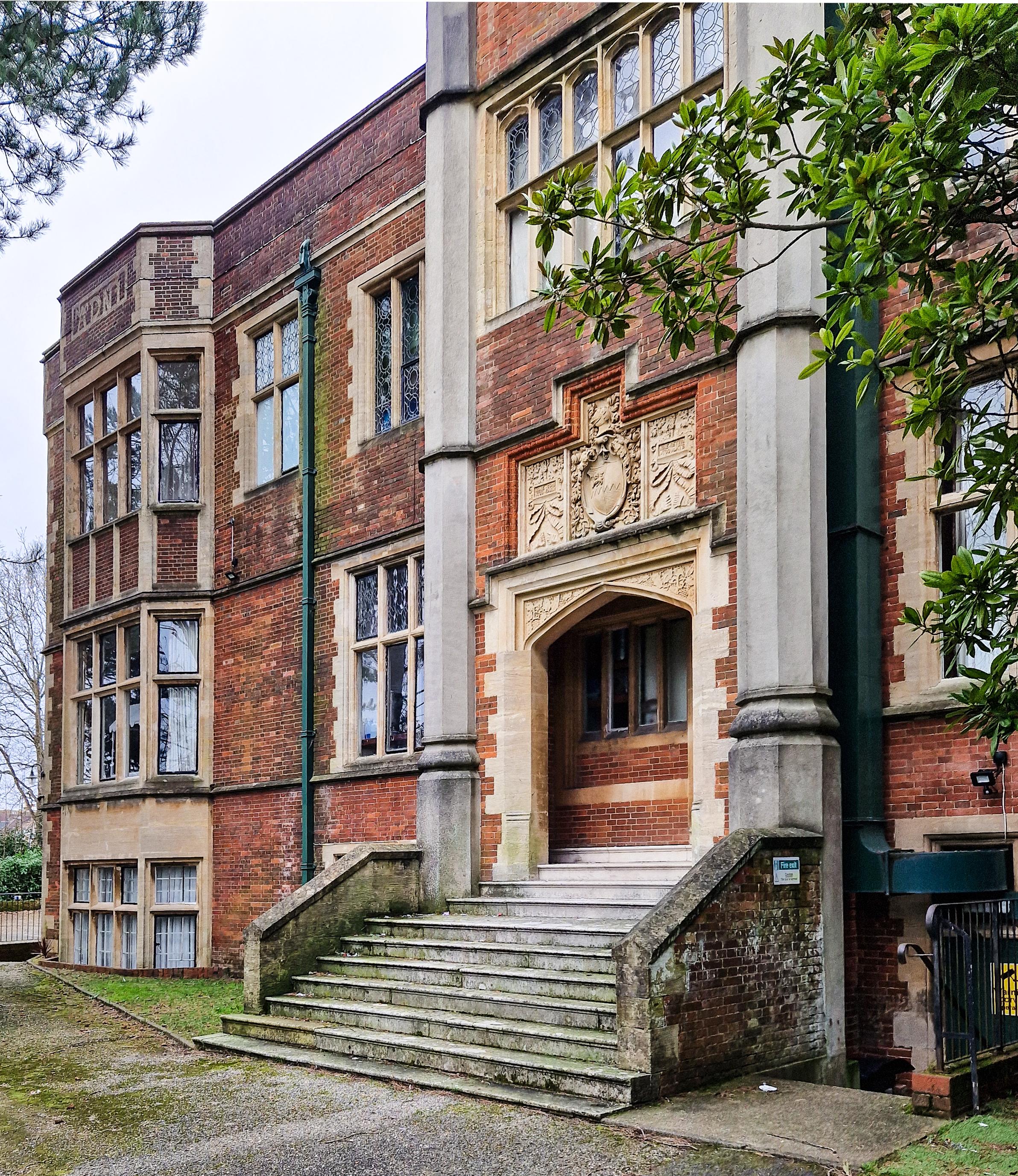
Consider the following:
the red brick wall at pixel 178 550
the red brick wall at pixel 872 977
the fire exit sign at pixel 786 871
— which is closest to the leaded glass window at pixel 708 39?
the fire exit sign at pixel 786 871

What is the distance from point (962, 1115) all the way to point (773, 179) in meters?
6.37

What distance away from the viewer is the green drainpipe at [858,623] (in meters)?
9.18

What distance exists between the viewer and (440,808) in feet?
38.8

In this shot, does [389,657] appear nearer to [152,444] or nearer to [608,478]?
[608,478]

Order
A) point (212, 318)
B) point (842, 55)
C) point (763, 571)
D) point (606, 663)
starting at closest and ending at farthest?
1. point (842, 55)
2. point (763, 571)
3. point (606, 663)
4. point (212, 318)

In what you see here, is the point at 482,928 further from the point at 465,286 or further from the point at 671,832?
the point at 465,286

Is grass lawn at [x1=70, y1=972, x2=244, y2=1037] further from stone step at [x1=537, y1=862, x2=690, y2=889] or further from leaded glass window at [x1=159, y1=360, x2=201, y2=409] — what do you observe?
leaded glass window at [x1=159, y1=360, x2=201, y2=409]

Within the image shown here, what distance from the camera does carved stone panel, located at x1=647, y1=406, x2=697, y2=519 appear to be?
A: 1047 cm

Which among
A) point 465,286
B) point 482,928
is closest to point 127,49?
point 465,286

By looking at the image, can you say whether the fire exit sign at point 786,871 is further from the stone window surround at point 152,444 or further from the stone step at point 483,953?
the stone window surround at point 152,444

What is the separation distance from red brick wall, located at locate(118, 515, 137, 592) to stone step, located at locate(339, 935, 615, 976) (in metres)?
7.41

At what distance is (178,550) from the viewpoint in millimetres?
16719

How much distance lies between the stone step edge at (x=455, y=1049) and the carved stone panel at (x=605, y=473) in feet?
14.1

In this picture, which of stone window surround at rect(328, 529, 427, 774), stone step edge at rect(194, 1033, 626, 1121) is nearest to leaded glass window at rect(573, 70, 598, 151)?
stone window surround at rect(328, 529, 427, 774)
